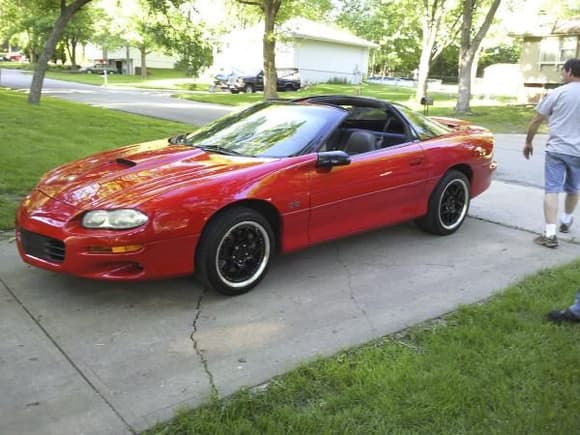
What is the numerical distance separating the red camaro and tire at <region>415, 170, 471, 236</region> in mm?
13

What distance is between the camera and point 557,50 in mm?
27891

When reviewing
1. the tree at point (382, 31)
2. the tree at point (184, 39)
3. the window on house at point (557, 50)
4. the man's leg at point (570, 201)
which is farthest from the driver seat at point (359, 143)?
the tree at point (382, 31)

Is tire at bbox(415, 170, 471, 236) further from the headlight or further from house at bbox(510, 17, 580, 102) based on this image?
house at bbox(510, 17, 580, 102)

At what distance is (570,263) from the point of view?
4949 millimetres

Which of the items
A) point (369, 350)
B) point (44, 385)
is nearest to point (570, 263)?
point (369, 350)

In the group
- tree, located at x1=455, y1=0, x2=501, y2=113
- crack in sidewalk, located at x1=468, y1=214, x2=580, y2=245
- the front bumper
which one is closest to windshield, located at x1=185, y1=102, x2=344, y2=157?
the front bumper

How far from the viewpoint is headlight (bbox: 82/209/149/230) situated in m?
3.67

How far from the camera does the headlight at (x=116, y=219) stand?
3.67 meters

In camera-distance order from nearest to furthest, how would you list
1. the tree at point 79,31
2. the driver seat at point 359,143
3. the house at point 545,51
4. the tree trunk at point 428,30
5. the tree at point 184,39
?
the driver seat at point 359,143, the tree at point 184,39, the tree trunk at point 428,30, the house at point 545,51, the tree at point 79,31

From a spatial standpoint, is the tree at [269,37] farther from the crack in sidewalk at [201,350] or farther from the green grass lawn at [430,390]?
the green grass lawn at [430,390]

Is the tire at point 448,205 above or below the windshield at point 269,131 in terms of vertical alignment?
below

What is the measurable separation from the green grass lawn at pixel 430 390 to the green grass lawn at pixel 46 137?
384 cm

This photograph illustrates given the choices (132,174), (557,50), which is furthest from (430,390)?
(557,50)

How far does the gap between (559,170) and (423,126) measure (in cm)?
132
